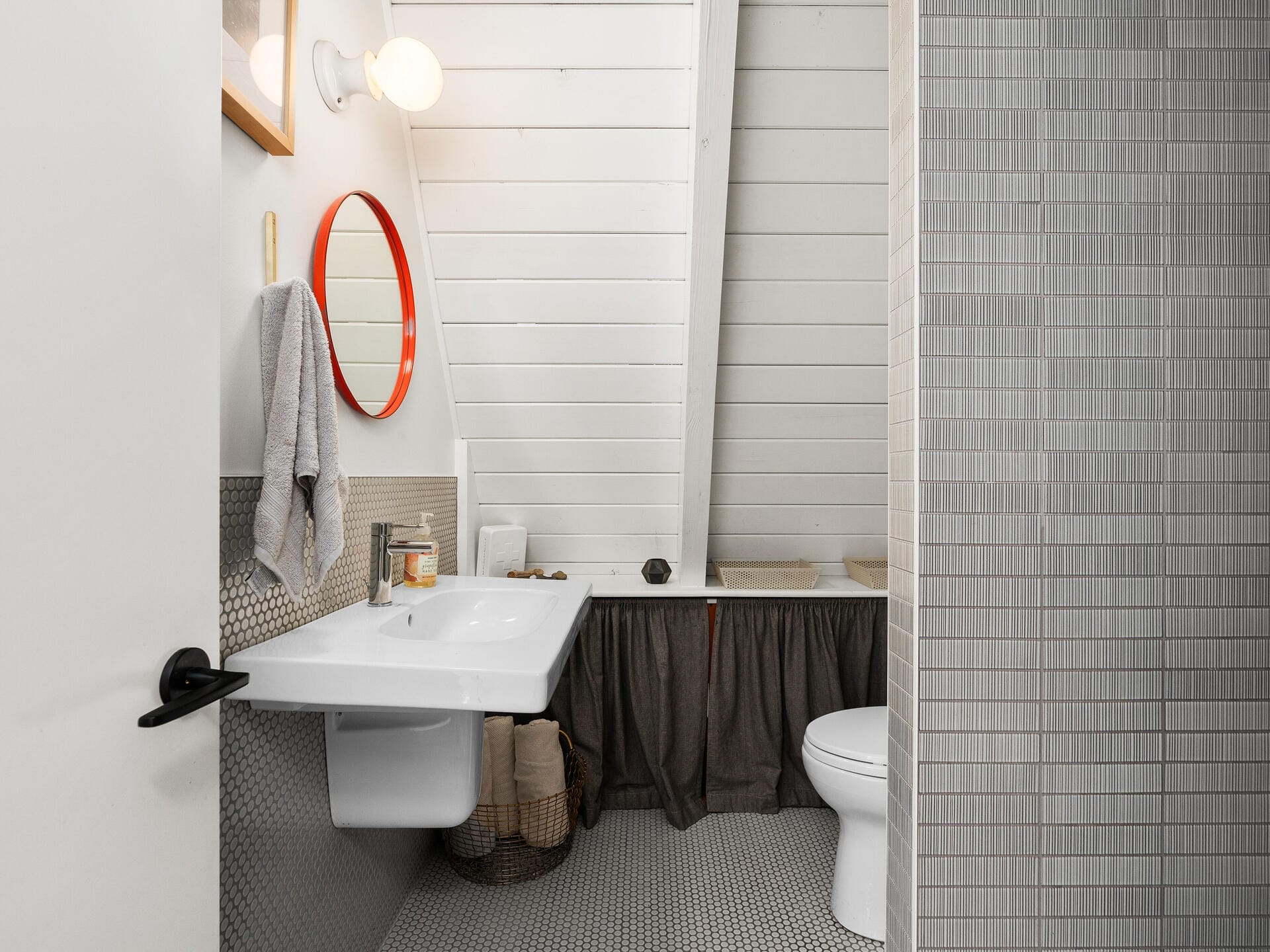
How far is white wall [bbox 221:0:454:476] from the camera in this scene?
1.22 meters

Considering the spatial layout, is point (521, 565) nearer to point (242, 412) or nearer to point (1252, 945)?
point (242, 412)

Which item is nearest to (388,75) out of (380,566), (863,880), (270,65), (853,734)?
(270,65)


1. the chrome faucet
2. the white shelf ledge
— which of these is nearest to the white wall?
the chrome faucet

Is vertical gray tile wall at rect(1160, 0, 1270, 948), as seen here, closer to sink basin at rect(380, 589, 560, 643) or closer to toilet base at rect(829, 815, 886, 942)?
toilet base at rect(829, 815, 886, 942)

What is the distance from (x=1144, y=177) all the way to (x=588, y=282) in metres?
1.42

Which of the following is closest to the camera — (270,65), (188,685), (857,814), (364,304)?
(188,685)

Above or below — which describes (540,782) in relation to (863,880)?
above

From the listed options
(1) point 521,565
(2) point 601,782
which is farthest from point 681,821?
(1) point 521,565

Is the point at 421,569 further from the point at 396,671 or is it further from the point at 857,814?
the point at 857,814

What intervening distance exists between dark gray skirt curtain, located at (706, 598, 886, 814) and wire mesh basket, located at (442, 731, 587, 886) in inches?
25.1

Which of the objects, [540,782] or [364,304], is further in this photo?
[540,782]

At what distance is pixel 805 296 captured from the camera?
2.25m

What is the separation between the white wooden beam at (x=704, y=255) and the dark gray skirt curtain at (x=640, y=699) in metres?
0.19

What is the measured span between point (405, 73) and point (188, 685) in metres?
1.29
